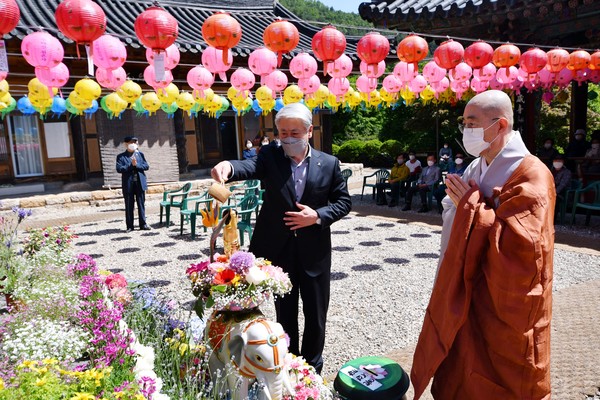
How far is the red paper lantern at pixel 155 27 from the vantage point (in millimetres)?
5234

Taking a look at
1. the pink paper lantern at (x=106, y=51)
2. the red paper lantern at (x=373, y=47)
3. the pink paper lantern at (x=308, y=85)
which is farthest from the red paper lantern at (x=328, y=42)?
the pink paper lantern at (x=106, y=51)

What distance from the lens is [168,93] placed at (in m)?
9.26

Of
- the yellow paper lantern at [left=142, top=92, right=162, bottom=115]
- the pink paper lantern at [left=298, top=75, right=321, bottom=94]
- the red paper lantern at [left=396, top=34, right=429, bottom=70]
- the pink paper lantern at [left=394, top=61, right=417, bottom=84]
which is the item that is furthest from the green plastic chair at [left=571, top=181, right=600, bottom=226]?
the yellow paper lantern at [left=142, top=92, right=162, bottom=115]

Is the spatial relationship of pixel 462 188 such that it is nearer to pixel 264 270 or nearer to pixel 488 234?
pixel 488 234

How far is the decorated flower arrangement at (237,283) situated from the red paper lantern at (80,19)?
12.1 feet

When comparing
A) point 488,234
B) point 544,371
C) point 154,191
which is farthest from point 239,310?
point 154,191

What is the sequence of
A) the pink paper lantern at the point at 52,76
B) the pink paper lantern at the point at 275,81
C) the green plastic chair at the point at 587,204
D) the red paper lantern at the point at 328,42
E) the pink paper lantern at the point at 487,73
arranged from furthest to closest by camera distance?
the pink paper lantern at the point at 487,73 < the pink paper lantern at the point at 275,81 < the green plastic chair at the point at 587,204 < the pink paper lantern at the point at 52,76 < the red paper lantern at the point at 328,42

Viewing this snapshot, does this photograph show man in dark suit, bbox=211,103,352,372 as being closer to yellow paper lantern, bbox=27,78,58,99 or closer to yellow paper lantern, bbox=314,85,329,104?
yellow paper lantern, bbox=27,78,58,99

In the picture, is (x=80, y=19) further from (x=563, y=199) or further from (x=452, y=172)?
(x=563, y=199)

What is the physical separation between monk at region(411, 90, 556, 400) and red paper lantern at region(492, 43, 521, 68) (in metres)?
6.33

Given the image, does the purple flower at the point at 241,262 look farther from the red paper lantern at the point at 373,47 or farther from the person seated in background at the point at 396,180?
the person seated in background at the point at 396,180

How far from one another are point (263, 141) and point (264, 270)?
11.6 metres

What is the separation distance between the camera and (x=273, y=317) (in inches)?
189

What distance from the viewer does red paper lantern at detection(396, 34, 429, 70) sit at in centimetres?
706
